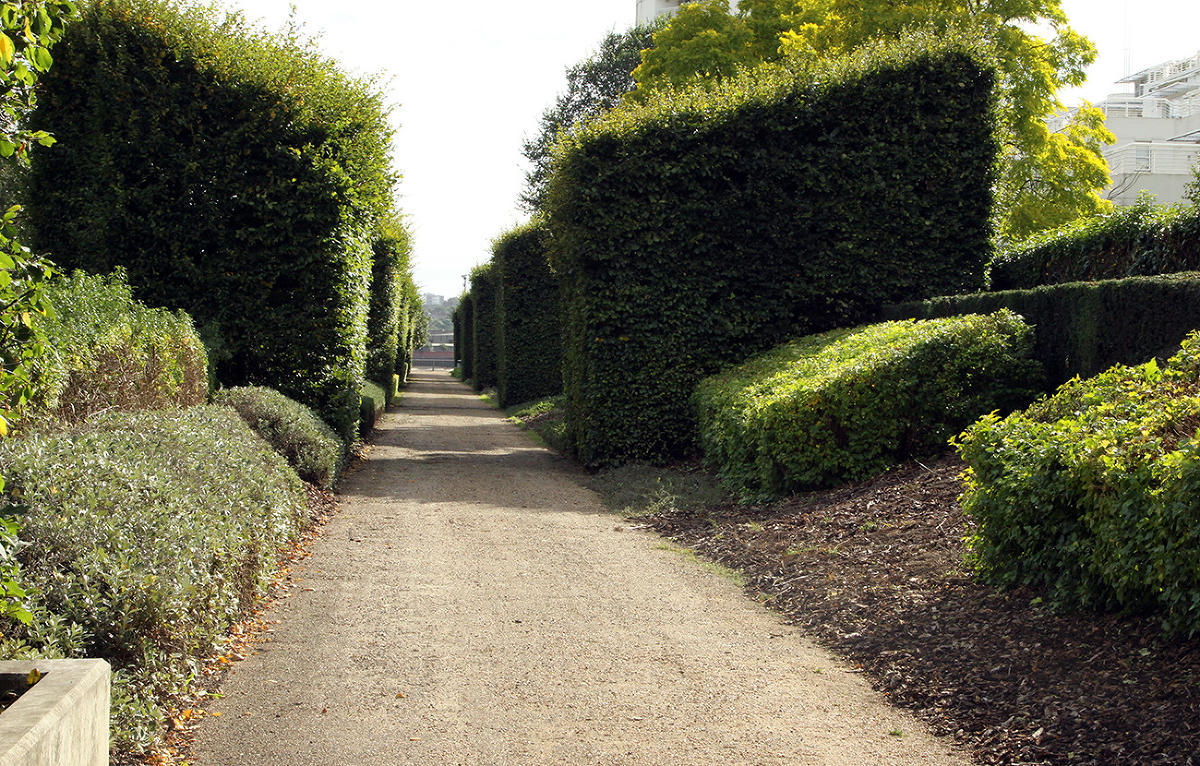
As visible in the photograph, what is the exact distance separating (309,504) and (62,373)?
3.71m

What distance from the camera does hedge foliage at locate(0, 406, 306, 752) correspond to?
13.7 feet

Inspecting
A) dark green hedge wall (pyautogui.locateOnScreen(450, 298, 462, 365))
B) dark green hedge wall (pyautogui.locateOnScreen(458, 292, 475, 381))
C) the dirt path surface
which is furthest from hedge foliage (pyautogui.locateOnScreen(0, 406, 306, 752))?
dark green hedge wall (pyautogui.locateOnScreen(450, 298, 462, 365))

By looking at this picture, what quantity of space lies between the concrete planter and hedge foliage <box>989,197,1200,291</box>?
35.8ft

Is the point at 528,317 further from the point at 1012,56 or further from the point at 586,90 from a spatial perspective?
the point at 586,90

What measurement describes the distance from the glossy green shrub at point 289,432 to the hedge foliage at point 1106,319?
7.82 metres

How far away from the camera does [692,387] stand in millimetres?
13883

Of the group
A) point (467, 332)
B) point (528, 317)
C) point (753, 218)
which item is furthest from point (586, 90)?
point (753, 218)

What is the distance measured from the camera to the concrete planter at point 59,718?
8.75 feet

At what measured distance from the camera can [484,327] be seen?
36.1 meters

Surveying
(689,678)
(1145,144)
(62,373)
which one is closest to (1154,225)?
(689,678)

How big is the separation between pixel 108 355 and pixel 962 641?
6.83m

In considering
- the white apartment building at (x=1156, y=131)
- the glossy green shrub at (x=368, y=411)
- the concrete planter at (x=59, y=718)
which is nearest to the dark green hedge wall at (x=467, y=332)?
the glossy green shrub at (x=368, y=411)

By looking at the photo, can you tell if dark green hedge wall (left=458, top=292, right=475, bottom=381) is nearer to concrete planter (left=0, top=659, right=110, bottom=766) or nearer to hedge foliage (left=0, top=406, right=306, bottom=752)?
hedge foliage (left=0, top=406, right=306, bottom=752)

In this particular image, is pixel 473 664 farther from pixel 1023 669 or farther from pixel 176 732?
pixel 1023 669
